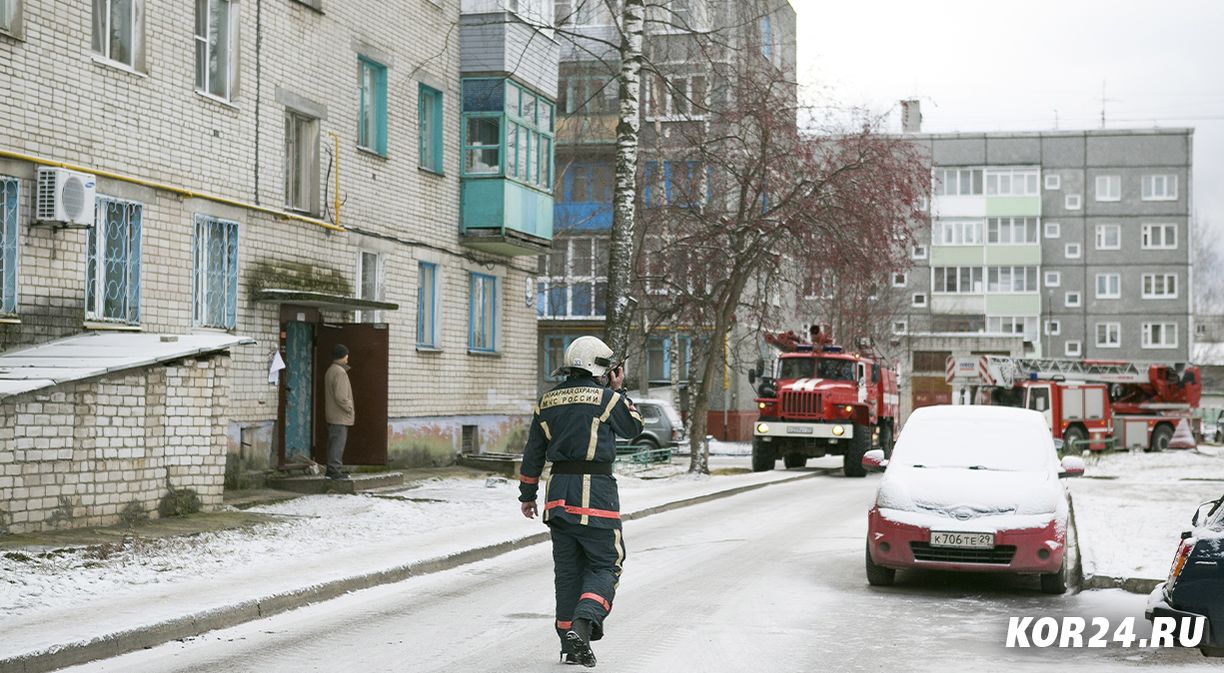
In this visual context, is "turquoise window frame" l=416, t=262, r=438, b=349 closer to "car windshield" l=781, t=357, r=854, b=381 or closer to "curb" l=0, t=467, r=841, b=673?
"car windshield" l=781, t=357, r=854, b=381

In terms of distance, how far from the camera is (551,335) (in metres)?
49.1

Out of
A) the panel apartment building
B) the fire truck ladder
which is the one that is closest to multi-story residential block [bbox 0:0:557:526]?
the fire truck ladder

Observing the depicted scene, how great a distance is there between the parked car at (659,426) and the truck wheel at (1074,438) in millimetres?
13083

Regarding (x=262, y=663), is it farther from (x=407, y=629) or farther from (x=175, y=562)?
(x=175, y=562)

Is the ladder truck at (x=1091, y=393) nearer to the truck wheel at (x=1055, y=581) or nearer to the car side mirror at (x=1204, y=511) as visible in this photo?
the truck wheel at (x=1055, y=581)

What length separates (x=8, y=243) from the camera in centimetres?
1486

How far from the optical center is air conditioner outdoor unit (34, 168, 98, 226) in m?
15.1

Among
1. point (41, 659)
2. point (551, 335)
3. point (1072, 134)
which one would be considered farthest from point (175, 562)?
point (1072, 134)

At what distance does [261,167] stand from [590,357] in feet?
40.8

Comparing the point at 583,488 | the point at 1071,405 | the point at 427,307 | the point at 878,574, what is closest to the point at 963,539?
the point at 878,574

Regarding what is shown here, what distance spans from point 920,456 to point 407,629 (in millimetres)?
5144

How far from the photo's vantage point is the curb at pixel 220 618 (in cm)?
812

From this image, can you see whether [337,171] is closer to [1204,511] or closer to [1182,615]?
[1204,511]

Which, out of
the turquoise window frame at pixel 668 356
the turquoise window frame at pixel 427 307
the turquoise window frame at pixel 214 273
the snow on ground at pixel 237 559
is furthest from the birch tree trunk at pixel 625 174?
the turquoise window frame at pixel 668 356
